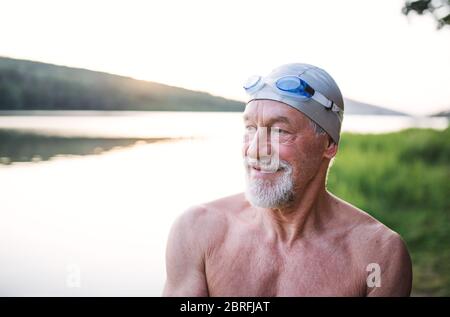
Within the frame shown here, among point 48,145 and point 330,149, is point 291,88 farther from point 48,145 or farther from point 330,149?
point 48,145

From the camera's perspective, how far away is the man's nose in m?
1.64

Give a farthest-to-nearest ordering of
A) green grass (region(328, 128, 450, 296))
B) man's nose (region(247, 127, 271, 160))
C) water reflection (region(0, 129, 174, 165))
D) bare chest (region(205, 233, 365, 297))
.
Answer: green grass (region(328, 128, 450, 296)) < water reflection (region(0, 129, 174, 165)) < bare chest (region(205, 233, 365, 297)) < man's nose (region(247, 127, 271, 160))

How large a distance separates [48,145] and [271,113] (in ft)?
4.56

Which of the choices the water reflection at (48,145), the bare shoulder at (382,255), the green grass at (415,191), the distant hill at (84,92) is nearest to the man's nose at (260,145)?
the bare shoulder at (382,255)

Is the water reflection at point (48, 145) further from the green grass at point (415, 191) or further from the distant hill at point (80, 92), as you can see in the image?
the green grass at point (415, 191)

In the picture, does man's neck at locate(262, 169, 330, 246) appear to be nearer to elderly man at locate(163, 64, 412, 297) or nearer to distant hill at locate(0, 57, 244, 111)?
elderly man at locate(163, 64, 412, 297)

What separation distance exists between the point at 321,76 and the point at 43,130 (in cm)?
145

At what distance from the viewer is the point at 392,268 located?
169 centimetres

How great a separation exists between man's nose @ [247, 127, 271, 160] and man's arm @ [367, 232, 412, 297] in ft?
1.43

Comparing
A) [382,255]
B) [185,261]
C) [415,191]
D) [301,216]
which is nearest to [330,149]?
[301,216]

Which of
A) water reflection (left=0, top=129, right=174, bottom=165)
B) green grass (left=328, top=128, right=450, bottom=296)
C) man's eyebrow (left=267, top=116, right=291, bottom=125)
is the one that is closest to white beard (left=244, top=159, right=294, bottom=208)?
man's eyebrow (left=267, top=116, right=291, bottom=125)

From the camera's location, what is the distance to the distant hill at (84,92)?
2623mm

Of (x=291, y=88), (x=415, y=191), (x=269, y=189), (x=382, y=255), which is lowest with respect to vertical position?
(x=415, y=191)
